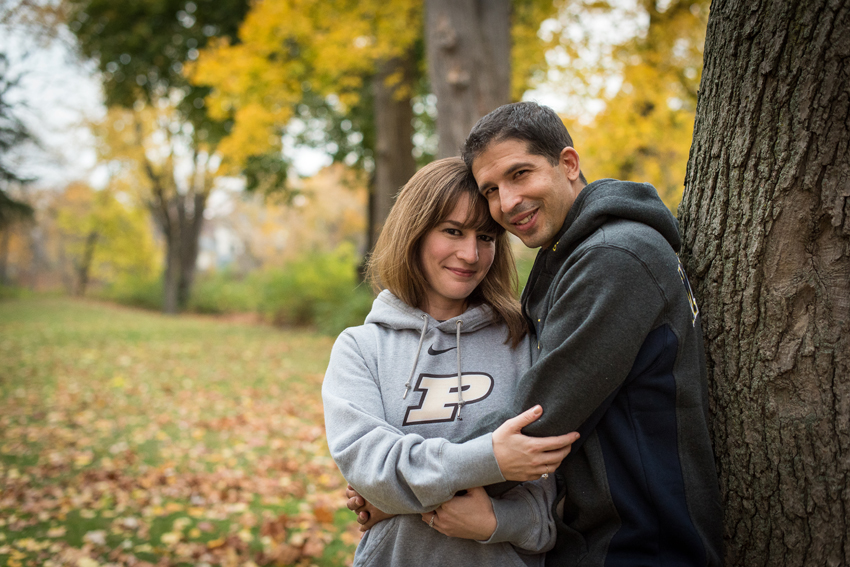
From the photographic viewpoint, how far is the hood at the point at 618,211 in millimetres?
1687

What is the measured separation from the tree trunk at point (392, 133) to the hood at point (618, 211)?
865 centimetres

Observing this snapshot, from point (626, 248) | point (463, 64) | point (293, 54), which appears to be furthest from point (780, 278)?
Answer: point (293, 54)

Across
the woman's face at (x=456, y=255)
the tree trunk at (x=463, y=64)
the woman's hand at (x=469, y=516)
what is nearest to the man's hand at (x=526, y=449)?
the woman's hand at (x=469, y=516)

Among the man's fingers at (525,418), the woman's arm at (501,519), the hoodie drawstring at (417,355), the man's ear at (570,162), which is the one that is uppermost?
the man's ear at (570,162)

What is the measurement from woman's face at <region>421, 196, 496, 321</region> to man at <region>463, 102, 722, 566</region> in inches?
17.1

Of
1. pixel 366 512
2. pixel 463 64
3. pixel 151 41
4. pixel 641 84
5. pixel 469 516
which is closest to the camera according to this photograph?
pixel 469 516

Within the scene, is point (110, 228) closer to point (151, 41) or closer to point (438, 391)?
point (151, 41)

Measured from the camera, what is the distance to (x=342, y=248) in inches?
746

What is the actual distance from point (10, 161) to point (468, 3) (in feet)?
59.4

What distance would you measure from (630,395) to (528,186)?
0.73 meters

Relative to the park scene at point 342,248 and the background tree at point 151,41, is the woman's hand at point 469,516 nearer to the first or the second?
the park scene at point 342,248

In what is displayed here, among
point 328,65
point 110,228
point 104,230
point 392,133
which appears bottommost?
point 104,230

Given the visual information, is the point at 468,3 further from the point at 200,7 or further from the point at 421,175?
the point at 200,7

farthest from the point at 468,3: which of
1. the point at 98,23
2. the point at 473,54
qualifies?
the point at 98,23
